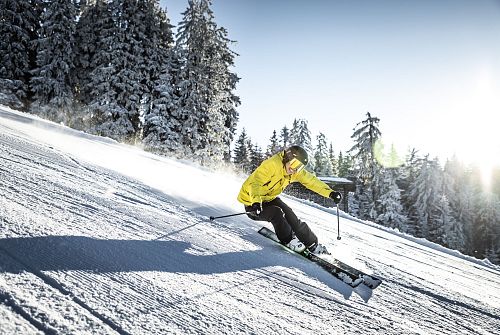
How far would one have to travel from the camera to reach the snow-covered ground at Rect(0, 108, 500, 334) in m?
1.91

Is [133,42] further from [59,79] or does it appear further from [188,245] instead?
[188,245]

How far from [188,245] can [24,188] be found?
6.09 feet

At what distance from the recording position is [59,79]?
21.4 m

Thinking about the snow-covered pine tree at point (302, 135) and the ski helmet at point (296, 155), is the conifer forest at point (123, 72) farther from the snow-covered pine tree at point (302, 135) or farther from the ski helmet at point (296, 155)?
the snow-covered pine tree at point (302, 135)

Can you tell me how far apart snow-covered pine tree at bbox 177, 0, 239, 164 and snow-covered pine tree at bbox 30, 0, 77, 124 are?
7.32 meters

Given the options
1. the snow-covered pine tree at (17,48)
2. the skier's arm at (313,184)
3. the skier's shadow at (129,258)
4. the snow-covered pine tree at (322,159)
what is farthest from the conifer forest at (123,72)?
the snow-covered pine tree at (322,159)

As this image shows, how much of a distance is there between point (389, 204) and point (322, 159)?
3040 centimetres

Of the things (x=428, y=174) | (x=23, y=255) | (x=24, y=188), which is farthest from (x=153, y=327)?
(x=428, y=174)

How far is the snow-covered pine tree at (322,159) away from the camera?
60.9 m

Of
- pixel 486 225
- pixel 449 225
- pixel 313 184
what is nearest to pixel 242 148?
pixel 449 225

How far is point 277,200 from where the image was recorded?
4.66 metres

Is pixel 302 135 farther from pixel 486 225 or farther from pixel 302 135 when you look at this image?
pixel 486 225

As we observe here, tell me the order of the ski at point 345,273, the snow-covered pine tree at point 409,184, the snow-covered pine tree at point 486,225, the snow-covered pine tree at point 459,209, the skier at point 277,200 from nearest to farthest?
the ski at point 345,273
the skier at point 277,200
the snow-covered pine tree at point 459,209
the snow-covered pine tree at point 409,184
the snow-covered pine tree at point 486,225

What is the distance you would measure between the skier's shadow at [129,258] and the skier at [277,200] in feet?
1.75
